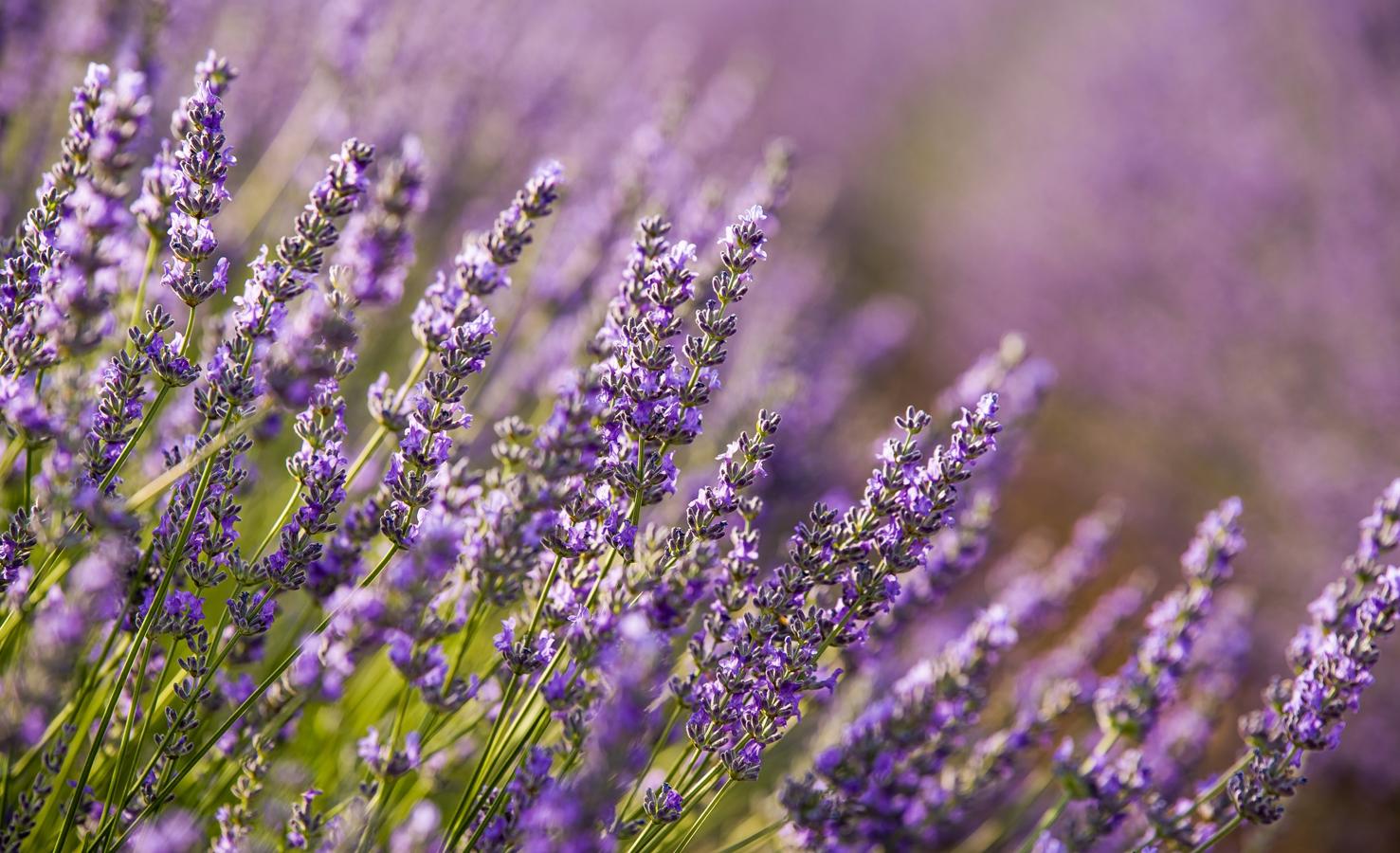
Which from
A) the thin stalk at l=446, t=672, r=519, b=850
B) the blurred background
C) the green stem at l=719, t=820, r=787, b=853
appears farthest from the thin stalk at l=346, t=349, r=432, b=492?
the blurred background

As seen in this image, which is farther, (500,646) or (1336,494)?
(1336,494)

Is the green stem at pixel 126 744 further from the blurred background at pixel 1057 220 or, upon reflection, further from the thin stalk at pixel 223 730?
the blurred background at pixel 1057 220

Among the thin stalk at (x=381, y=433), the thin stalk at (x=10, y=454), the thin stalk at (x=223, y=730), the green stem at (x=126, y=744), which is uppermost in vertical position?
the thin stalk at (x=10, y=454)

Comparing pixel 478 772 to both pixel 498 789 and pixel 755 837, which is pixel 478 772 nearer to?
pixel 498 789

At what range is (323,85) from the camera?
311 centimetres

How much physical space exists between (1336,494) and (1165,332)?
1.82m

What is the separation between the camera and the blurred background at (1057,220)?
2967mm

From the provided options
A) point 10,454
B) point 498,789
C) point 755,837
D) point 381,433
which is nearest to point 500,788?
point 498,789

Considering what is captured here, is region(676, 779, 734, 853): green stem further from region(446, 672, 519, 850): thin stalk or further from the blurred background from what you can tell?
the blurred background

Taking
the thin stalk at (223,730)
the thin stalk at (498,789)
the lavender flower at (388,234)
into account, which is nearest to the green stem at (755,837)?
the thin stalk at (498,789)

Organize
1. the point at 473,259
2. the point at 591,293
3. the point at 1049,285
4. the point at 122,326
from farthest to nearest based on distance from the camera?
the point at 1049,285, the point at 591,293, the point at 122,326, the point at 473,259

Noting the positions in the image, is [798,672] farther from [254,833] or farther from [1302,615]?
[1302,615]

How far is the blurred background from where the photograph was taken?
9.73ft

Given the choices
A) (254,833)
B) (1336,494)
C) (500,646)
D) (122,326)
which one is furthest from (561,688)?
(1336,494)
